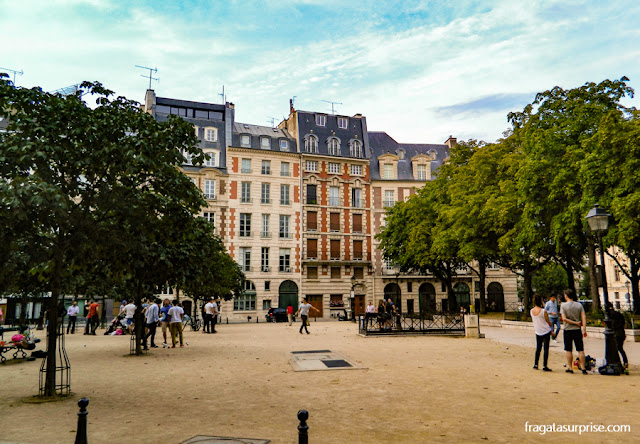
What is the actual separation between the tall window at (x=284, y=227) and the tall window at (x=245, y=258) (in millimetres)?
3790

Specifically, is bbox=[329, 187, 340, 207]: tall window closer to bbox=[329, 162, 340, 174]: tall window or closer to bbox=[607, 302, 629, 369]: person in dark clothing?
bbox=[329, 162, 340, 174]: tall window

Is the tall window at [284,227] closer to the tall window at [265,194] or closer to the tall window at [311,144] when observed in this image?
the tall window at [265,194]

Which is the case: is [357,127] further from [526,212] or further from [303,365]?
[303,365]

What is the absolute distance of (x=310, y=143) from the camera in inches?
2039

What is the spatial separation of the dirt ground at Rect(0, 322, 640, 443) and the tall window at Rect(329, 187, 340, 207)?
3805 cm

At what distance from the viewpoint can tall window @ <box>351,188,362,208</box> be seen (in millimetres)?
52094

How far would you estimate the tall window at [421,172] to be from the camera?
178 ft

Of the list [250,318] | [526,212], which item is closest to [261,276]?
[250,318]

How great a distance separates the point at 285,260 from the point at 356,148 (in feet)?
49.3

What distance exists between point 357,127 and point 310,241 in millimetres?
15207

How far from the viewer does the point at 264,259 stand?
4825 cm

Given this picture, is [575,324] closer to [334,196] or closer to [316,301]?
[316,301]

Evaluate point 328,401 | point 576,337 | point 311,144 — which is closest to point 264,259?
point 311,144

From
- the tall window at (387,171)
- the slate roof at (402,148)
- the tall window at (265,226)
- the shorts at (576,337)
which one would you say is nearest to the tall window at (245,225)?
the tall window at (265,226)
